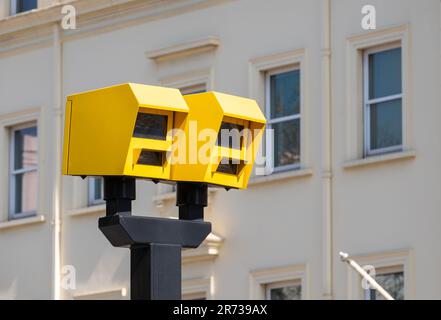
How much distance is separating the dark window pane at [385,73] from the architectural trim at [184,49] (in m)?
2.62

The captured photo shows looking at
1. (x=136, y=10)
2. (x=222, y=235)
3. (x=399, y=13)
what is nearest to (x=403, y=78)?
(x=399, y=13)

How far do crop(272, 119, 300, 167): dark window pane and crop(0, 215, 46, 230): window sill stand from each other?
465cm

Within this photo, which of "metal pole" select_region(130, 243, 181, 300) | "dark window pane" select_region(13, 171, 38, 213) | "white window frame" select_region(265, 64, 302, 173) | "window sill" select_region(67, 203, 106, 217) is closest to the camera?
"metal pole" select_region(130, 243, 181, 300)

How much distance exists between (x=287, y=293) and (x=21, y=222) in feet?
17.5

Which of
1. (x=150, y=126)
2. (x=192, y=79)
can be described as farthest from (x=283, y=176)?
(x=150, y=126)

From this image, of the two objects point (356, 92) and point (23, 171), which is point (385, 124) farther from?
point (23, 171)

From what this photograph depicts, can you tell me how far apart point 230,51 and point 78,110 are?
1391cm

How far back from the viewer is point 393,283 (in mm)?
19422

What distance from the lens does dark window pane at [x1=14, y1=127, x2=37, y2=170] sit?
2486cm

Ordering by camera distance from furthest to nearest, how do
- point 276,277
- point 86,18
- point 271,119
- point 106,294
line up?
point 86,18 → point 106,294 → point 271,119 → point 276,277

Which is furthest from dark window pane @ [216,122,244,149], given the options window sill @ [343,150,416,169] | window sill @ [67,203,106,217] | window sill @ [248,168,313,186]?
window sill @ [67,203,106,217]

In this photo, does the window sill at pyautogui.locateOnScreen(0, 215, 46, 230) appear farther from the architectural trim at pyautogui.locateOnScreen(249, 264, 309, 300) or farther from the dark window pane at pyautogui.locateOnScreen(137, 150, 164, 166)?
the dark window pane at pyautogui.locateOnScreen(137, 150, 164, 166)

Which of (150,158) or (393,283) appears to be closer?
(150,158)
